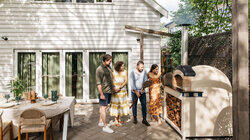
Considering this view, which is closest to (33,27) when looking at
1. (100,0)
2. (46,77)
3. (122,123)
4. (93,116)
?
(46,77)

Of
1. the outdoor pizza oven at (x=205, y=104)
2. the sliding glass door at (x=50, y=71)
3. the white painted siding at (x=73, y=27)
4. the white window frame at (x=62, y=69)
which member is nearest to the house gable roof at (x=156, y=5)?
the white painted siding at (x=73, y=27)

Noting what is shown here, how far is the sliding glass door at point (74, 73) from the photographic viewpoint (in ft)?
21.7

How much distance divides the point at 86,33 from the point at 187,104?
4.88 metres

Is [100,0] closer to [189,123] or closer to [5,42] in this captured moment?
[5,42]

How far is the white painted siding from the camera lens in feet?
21.0

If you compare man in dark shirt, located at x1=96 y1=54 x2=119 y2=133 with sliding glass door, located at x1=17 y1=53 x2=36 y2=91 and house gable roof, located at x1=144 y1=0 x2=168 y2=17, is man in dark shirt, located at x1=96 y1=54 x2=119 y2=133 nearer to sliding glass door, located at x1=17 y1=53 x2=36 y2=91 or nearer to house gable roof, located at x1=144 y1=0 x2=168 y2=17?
house gable roof, located at x1=144 y1=0 x2=168 y2=17

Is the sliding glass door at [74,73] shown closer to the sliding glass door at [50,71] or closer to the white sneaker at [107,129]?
the sliding glass door at [50,71]

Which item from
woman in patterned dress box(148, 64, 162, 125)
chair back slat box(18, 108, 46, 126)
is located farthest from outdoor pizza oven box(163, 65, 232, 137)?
chair back slat box(18, 108, 46, 126)

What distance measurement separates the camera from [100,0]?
6.68 m

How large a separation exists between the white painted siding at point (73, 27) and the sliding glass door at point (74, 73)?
1.19 ft

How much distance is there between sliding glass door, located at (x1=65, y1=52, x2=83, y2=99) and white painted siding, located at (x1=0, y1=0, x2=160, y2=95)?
361mm

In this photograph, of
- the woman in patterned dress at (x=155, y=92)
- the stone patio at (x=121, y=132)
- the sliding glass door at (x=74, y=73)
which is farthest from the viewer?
the sliding glass door at (x=74, y=73)

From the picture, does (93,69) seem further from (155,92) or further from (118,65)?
(155,92)

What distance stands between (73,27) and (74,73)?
184 centimetres
